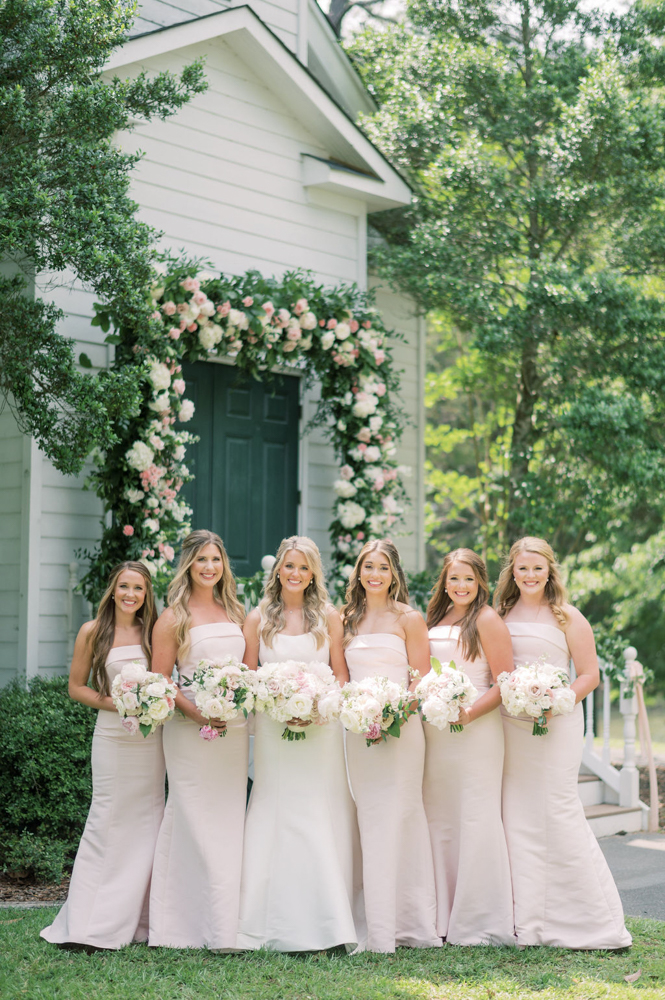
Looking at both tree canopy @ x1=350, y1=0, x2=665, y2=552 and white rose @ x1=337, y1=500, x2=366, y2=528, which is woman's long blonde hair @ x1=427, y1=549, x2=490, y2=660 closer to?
white rose @ x1=337, y1=500, x2=366, y2=528

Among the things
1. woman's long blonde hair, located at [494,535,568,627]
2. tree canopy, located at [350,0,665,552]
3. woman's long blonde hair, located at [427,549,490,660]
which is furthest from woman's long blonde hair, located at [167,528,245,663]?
tree canopy, located at [350,0,665,552]

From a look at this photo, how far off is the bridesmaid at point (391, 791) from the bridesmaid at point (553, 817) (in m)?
0.46

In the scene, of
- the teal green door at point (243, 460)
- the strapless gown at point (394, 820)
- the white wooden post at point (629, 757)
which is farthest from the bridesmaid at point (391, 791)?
the white wooden post at point (629, 757)

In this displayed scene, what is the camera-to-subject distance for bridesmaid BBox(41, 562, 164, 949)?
205 inches

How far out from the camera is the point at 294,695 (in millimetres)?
5000

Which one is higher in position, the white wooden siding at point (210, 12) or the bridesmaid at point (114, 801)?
the white wooden siding at point (210, 12)

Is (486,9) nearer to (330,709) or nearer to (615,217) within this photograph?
(615,217)

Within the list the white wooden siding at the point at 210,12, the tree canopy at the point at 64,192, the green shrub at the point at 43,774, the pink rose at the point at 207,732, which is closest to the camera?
the pink rose at the point at 207,732

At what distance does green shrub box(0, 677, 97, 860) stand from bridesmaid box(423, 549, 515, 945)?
2526mm

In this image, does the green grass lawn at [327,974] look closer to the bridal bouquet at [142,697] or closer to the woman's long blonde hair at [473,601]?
the bridal bouquet at [142,697]

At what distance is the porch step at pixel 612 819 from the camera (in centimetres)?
850

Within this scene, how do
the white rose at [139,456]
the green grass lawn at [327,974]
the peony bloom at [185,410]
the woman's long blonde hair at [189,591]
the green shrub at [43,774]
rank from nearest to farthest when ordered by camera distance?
the green grass lawn at [327,974]
the woman's long blonde hair at [189,591]
the green shrub at [43,774]
the white rose at [139,456]
the peony bloom at [185,410]

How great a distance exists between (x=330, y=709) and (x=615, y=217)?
7217 mm

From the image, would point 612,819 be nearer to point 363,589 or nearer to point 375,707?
point 363,589
